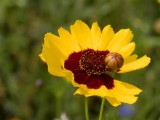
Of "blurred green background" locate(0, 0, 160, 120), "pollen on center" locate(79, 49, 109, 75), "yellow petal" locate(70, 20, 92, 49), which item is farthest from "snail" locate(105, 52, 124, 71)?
"blurred green background" locate(0, 0, 160, 120)

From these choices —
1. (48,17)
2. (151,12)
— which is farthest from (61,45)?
(151,12)

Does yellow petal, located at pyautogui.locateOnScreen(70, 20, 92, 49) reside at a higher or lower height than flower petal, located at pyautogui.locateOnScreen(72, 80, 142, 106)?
higher

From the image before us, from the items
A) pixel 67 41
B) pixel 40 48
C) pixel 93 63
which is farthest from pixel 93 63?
pixel 40 48

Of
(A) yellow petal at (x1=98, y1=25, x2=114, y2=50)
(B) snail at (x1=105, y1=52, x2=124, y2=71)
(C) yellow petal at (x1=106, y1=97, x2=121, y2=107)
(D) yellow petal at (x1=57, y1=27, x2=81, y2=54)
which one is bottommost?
(C) yellow petal at (x1=106, y1=97, x2=121, y2=107)

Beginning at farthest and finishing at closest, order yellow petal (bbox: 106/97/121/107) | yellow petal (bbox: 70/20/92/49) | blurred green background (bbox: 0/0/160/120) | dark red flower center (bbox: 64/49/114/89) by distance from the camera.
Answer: blurred green background (bbox: 0/0/160/120) < yellow petal (bbox: 70/20/92/49) < dark red flower center (bbox: 64/49/114/89) < yellow petal (bbox: 106/97/121/107)

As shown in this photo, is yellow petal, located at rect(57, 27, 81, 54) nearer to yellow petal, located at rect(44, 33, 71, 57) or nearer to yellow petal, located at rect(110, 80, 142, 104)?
yellow petal, located at rect(44, 33, 71, 57)

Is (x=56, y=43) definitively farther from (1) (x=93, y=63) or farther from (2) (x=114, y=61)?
(2) (x=114, y=61)
